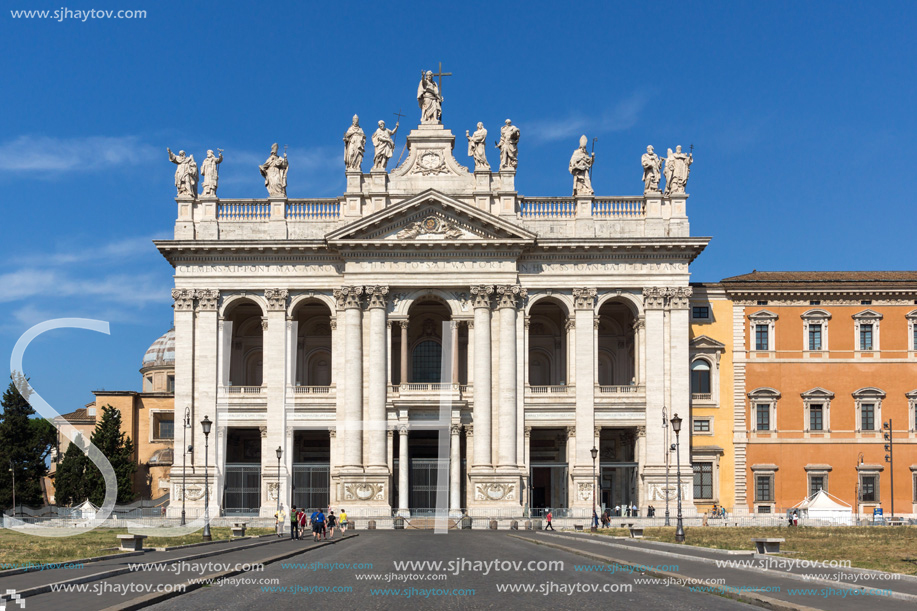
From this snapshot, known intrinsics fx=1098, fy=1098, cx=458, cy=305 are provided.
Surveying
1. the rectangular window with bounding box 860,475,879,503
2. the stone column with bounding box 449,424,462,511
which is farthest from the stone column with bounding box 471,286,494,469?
the rectangular window with bounding box 860,475,879,503

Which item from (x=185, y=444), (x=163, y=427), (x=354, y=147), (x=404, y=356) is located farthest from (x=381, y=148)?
(x=163, y=427)

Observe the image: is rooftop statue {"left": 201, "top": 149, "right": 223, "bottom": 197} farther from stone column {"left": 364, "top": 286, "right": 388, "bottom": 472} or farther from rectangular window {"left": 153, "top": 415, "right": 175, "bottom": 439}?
rectangular window {"left": 153, "top": 415, "right": 175, "bottom": 439}

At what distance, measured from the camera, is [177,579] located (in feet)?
74.4

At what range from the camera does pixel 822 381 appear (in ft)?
221

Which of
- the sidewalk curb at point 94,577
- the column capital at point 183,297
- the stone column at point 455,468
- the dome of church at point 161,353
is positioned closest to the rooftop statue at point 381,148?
the column capital at point 183,297

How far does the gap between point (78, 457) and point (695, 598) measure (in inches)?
2570

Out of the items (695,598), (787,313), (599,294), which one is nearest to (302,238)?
(599,294)

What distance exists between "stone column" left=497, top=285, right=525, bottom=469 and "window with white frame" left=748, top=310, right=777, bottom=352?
15069 millimetres

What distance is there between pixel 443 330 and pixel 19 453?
33988mm

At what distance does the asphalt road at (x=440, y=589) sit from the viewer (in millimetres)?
18281

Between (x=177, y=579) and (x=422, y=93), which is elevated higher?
(x=422, y=93)

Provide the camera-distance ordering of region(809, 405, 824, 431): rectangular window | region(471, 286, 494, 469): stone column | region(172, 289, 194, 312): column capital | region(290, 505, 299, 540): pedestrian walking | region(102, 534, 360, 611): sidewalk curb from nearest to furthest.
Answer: region(102, 534, 360, 611): sidewalk curb
region(290, 505, 299, 540): pedestrian walking
region(471, 286, 494, 469): stone column
region(172, 289, 194, 312): column capital
region(809, 405, 824, 431): rectangular window

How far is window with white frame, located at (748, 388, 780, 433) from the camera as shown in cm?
6688

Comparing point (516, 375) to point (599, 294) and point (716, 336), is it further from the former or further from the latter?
point (716, 336)
